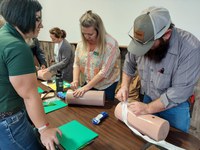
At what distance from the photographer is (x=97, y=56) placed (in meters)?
1.54

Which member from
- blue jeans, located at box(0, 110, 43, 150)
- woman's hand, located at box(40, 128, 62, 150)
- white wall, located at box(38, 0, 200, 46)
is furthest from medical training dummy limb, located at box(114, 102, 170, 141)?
white wall, located at box(38, 0, 200, 46)

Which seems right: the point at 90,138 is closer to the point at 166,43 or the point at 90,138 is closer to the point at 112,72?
the point at 166,43

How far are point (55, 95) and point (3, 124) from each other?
→ 2.32ft

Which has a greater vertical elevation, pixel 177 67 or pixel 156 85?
pixel 177 67

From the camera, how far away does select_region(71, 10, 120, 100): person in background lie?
1455mm

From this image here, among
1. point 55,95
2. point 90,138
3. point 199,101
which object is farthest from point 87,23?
point 199,101

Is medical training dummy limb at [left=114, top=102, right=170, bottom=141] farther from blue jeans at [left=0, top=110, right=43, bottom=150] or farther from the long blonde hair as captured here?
the long blonde hair

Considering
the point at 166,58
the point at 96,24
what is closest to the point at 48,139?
the point at 166,58

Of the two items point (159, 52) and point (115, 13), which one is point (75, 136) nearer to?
point (159, 52)

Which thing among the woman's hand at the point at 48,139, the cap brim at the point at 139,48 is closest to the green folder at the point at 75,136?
the woman's hand at the point at 48,139

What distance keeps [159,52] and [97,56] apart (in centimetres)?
61

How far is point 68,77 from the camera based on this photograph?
97.7 inches

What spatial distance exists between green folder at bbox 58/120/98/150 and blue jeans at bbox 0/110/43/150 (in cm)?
16

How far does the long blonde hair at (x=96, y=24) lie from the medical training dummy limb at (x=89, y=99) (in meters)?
0.39
